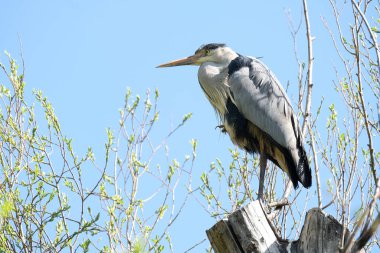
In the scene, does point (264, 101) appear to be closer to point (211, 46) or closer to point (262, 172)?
point (262, 172)

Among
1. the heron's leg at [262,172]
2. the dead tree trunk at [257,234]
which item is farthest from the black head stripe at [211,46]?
the dead tree trunk at [257,234]

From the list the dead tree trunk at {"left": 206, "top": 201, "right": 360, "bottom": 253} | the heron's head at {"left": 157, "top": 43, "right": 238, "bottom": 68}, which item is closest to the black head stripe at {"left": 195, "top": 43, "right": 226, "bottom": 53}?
the heron's head at {"left": 157, "top": 43, "right": 238, "bottom": 68}

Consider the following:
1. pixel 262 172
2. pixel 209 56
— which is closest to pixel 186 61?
pixel 209 56

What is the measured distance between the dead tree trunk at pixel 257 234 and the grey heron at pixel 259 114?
1752 mm

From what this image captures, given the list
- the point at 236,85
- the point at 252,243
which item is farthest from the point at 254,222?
the point at 236,85

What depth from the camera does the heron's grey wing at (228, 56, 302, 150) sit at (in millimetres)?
5129

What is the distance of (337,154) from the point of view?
4617 mm

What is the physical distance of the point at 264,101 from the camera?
5.27m

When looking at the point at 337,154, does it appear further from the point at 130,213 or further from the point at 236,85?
the point at 130,213

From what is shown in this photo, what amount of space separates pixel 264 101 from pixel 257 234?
2444 millimetres

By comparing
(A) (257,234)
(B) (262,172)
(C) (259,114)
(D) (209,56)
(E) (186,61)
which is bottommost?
(A) (257,234)

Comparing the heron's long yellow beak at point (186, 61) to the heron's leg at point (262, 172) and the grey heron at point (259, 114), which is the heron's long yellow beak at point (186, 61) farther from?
the heron's leg at point (262, 172)

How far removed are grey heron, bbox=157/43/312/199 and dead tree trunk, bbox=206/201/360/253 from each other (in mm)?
1752

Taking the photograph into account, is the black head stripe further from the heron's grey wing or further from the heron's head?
the heron's grey wing
